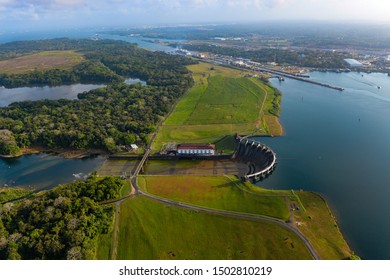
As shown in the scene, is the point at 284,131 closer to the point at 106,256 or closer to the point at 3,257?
the point at 106,256

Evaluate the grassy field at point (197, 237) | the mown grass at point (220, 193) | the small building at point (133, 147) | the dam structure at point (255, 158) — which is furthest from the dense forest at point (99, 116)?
the grassy field at point (197, 237)

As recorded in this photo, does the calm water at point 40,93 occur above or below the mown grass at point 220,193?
above

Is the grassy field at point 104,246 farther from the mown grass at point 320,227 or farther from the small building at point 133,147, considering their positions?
the small building at point 133,147

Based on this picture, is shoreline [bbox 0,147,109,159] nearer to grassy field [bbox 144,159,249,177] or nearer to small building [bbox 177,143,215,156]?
grassy field [bbox 144,159,249,177]

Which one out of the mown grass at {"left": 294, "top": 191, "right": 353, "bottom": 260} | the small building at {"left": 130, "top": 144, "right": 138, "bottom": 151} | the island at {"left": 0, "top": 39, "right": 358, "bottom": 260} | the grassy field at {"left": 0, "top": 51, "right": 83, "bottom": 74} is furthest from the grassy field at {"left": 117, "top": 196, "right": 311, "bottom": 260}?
the grassy field at {"left": 0, "top": 51, "right": 83, "bottom": 74}

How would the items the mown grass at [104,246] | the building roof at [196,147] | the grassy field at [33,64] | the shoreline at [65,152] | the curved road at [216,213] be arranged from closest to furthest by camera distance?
the mown grass at [104,246] < the curved road at [216,213] < the building roof at [196,147] < the shoreline at [65,152] < the grassy field at [33,64]

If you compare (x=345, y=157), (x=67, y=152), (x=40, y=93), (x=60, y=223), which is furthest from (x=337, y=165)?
(x=40, y=93)

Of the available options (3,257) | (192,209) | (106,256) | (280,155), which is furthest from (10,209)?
(280,155)
